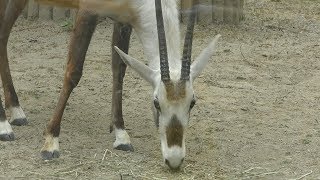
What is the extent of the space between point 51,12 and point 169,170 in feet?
21.4

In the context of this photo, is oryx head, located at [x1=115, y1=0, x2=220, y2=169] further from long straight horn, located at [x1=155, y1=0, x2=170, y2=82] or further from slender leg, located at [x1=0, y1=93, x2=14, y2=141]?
slender leg, located at [x1=0, y1=93, x2=14, y2=141]

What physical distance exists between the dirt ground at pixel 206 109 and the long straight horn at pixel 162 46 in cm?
88

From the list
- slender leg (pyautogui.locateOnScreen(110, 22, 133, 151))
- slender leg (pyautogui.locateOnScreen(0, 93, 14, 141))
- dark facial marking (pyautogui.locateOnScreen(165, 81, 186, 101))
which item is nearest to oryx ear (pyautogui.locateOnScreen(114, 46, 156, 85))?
dark facial marking (pyautogui.locateOnScreen(165, 81, 186, 101))

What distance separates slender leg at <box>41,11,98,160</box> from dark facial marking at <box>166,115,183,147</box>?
Answer: 1.32 metres

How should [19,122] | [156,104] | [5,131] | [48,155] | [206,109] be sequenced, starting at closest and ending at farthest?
[156,104] → [48,155] → [5,131] → [19,122] → [206,109]

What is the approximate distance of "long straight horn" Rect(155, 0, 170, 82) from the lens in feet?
20.9

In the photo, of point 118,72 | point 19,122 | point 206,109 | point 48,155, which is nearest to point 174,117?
point 48,155

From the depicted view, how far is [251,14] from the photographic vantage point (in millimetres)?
13570

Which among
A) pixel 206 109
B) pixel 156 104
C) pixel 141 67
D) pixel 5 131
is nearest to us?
pixel 156 104

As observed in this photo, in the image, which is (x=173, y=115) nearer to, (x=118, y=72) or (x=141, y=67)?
(x=141, y=67)

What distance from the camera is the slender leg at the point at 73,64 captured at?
712 cm

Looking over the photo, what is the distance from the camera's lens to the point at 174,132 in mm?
6250

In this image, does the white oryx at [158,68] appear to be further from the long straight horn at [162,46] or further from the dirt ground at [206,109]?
the dirt ground at [206,109]

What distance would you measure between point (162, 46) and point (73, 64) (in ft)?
3.53
